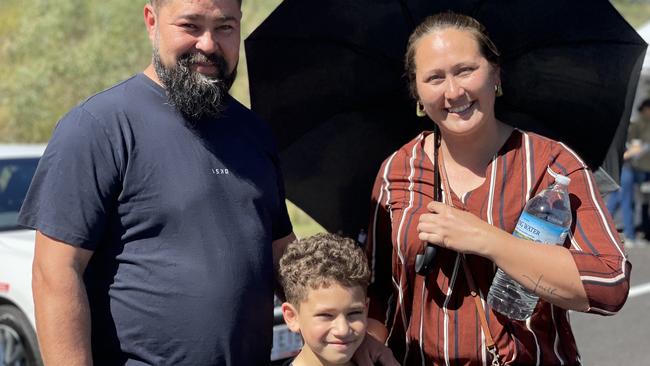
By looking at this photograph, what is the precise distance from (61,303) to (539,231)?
1332 millimetres

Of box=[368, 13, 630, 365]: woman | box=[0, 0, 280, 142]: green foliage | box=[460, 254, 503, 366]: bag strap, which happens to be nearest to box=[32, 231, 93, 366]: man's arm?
box=[368, 13, 630, 365]: woman

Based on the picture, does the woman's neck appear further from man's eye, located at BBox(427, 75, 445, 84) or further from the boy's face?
the boy's face

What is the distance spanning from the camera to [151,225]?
8.53 ft

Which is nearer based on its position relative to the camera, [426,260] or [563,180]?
[563,180]

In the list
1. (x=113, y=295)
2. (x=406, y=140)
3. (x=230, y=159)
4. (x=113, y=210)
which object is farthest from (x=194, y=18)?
(x=406, y=140)

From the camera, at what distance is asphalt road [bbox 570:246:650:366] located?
283 inches

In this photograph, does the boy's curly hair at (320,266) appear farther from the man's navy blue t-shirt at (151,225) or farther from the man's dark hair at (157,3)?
the man's dark hair at (157,3)

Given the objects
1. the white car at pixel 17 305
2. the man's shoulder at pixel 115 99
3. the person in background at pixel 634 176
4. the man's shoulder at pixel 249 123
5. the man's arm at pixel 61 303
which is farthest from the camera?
the person in background at pixel 634 176

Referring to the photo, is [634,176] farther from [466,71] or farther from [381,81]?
[466,71]

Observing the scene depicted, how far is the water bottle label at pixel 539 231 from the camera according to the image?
2.58m

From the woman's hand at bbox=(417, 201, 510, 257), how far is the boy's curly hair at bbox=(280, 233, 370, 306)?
0.24 metres

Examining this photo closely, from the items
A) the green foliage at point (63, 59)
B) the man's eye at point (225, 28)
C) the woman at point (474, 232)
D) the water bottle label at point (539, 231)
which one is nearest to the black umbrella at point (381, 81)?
the woman at point (474, 232)

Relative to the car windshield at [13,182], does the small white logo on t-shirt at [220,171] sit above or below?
below

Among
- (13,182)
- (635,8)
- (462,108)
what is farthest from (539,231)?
(635,8)
